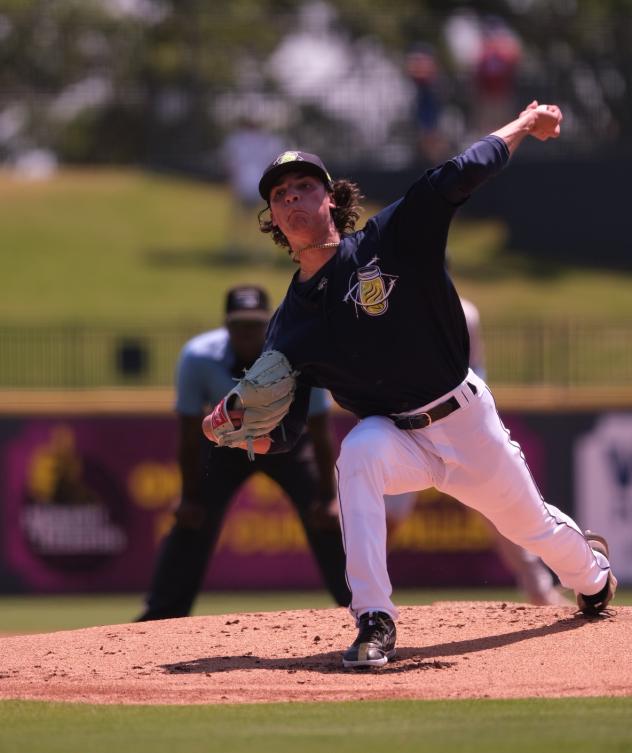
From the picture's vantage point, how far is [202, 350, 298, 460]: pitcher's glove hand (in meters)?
6.55

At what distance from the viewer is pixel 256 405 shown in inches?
259

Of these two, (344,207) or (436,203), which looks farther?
(344,207)

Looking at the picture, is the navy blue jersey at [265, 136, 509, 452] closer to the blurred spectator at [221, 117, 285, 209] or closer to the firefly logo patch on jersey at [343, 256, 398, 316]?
the firefly logo patch on jersey at [343, 256, 398, 316]

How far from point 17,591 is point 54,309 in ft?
30.2

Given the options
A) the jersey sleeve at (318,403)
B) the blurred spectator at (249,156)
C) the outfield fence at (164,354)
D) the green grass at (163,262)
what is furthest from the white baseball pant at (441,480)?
the blurred spectator at (249,156)

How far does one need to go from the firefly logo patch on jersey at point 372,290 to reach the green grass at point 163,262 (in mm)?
13537

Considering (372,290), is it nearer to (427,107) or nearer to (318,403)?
(318,403)

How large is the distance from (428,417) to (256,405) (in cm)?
73

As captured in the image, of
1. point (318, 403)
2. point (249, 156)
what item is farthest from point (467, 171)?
point (249, 156)

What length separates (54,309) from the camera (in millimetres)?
22594

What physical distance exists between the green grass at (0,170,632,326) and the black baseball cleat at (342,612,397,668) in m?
13.6

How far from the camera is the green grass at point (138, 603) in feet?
40.1

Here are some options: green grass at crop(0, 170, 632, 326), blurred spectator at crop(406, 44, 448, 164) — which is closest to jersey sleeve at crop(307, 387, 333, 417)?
green grass at crop(0, 170, 632, 326)

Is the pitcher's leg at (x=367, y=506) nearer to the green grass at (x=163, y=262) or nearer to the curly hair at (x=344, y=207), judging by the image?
the curly hair at (x=344, y=207)
